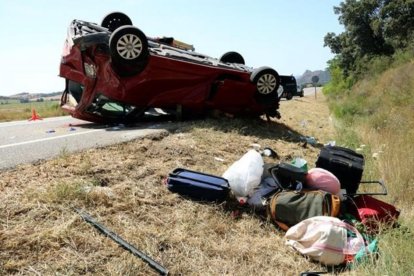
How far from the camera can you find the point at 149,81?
705 centimetres

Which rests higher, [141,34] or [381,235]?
[141,34]

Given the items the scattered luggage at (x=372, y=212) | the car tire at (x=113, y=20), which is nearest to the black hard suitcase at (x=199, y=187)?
the scattered luggage at (x=372, y=212)

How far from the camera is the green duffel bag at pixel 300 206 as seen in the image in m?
3.42

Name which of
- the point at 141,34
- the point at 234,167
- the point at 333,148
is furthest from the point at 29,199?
the point at 141,34

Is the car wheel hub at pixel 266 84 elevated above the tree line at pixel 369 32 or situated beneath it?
situated beneath

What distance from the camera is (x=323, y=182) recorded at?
3.86 m

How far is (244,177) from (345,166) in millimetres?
1250

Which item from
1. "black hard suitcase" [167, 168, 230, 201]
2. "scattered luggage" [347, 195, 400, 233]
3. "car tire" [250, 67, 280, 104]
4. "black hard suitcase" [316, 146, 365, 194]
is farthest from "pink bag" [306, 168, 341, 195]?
"car tire" [250, 67, 280, 104]

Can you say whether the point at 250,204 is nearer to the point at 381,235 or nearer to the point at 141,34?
the point at 381,235

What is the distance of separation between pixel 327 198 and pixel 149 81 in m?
4.44

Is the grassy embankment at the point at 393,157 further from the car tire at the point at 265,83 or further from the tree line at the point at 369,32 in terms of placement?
the tree line at the point at 369,32

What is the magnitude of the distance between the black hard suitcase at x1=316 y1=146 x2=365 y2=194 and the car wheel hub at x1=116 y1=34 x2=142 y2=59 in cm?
361

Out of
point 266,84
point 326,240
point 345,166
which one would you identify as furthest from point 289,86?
point 326,240

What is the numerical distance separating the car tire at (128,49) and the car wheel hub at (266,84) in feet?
7.12
